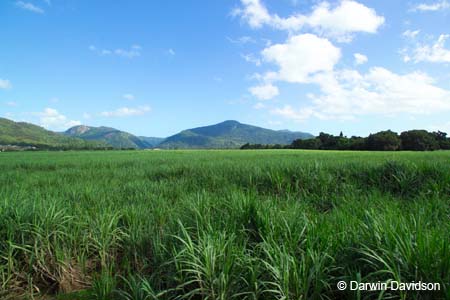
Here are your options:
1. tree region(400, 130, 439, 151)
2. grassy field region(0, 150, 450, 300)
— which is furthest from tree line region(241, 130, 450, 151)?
grassy field region(0, 150, 450, 300)

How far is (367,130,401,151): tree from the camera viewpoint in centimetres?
6097

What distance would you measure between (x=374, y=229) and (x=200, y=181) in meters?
6.17

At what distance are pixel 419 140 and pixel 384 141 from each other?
31.7ft

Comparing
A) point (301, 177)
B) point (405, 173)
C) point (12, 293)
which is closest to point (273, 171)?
point (301, 177)

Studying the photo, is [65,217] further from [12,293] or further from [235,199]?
[235,199]

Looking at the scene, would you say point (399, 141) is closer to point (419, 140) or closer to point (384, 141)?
point (419, 140)

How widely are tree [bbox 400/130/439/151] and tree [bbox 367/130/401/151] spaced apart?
263 cm

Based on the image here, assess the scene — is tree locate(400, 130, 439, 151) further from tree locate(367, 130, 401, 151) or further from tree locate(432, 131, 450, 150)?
tree locate(367, 130, 401, 151)

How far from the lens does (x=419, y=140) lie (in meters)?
63.3

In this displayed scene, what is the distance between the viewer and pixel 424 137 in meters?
62.8

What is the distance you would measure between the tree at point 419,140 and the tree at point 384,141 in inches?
104

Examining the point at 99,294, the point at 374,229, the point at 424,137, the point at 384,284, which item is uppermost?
the point at 424,137

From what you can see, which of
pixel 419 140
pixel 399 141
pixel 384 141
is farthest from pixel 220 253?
pixel 419 140

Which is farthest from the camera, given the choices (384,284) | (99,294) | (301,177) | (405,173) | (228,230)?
(301,177)
